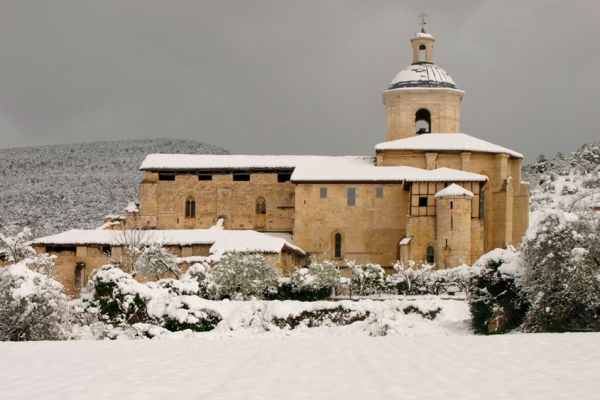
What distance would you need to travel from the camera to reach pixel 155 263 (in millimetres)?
38781

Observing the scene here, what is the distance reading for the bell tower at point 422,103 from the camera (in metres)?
52.6

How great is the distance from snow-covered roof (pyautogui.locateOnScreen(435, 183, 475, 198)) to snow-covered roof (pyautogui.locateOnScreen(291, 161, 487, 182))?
33.0 inches

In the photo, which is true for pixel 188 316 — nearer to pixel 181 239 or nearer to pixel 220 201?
pixel 181 239

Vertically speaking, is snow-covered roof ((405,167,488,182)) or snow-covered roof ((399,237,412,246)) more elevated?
snow-covered roof ((405,167,488,182))

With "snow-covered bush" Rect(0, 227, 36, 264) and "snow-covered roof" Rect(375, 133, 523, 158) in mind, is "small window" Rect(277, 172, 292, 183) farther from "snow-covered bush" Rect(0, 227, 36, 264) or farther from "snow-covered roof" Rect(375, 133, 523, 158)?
"snow-covered bush" Rect(0, 227, 36, 264)

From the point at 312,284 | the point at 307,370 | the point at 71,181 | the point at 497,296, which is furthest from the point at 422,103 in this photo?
the point at 71,181

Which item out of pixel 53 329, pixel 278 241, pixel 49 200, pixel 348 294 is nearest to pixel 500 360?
pixel 53 329

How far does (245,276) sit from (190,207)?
49.1 feet

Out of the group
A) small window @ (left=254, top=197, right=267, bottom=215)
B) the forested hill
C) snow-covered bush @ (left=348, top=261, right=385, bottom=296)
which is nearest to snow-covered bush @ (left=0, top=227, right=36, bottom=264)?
snow-covered bush @ (left=348, top=261, right=385, bottom=296)

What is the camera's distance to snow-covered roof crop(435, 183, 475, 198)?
43.2 m

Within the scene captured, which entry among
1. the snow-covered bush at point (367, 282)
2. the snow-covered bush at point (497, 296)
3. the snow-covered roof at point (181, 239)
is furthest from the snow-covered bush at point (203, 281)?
the snow-covered bush at point (497, 296)

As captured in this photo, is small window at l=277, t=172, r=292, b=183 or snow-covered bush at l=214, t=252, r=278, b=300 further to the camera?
small window at l=277, t=172, r=292, b=183

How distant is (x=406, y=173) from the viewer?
46938 millimetres

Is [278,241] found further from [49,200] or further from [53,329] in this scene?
[49,200]
